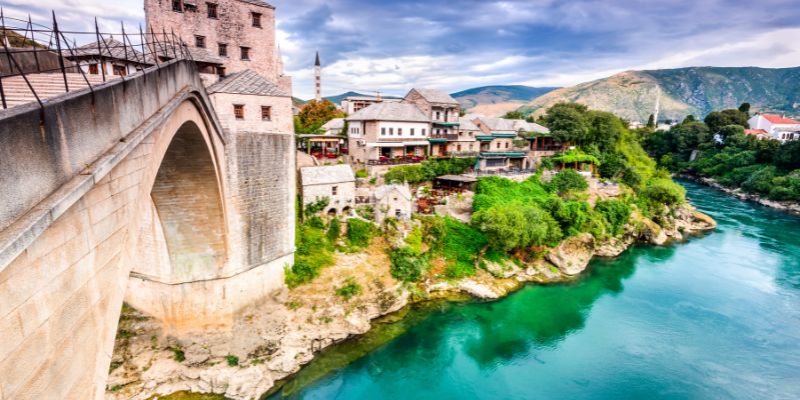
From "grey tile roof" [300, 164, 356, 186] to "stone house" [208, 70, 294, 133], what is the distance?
463 cm

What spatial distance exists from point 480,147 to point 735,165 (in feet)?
138

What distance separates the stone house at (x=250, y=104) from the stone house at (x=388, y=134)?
36.9ft

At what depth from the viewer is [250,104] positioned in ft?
46.3

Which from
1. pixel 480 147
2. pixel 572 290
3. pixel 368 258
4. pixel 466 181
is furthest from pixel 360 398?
pixel 480 147

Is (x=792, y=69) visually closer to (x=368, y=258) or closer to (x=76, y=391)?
(x=368, y=258)

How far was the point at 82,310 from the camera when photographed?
4539mm

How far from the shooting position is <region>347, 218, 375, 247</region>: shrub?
20.2 meters

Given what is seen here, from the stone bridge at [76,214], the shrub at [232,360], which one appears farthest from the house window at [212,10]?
the shrub at [232,360]

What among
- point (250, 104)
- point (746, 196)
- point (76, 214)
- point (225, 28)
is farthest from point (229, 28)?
point (746, 196)

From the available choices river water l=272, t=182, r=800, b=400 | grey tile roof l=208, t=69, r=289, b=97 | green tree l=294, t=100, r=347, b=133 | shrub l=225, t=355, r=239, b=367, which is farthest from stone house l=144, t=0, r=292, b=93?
green tree l=294, t=100, r=347, b=133

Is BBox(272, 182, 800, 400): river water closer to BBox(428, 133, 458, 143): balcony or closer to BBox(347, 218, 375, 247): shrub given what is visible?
BBox(347, 218, 375, 247): shrub

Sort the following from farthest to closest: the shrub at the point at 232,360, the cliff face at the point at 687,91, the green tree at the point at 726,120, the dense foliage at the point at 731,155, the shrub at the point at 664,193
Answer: the cliff face at the point at 687,91 < the green tree at the point at 726,120 < the dense foliage at the point at 731,155 < the shrub at the point at 664,193 < the shrub at the point at 232,360

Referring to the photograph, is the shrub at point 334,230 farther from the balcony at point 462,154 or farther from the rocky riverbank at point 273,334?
the balcony at point 462,154

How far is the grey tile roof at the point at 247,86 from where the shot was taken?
532 inches
